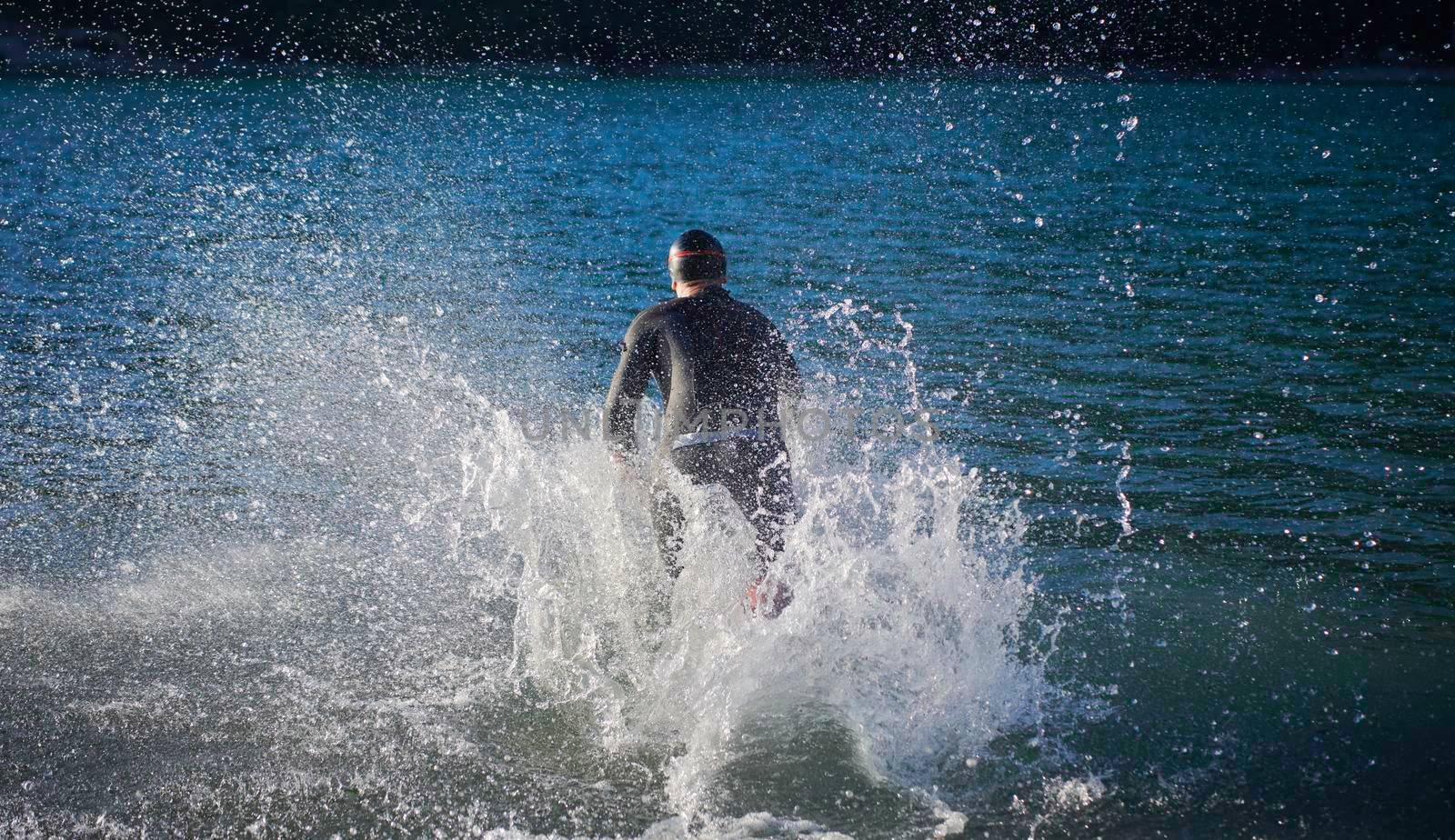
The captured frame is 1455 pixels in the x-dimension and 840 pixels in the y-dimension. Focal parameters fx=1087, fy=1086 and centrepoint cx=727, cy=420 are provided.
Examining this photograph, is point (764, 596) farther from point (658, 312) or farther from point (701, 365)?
point (658, 312)

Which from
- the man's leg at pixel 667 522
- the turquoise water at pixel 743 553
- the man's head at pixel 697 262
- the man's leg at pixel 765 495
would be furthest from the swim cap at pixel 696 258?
the turquoise water at pixel 743 553

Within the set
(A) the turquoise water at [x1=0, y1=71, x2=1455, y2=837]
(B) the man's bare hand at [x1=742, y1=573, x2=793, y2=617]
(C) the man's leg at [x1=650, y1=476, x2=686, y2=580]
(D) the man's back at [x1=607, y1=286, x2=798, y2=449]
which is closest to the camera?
(A) the turquoise water at [x1=0, y1=71, x2=1455, y2=837]

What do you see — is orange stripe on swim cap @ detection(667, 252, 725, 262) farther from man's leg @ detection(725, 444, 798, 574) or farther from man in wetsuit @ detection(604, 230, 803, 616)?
→ man's leg @ detection(725, 444, 798, 574)

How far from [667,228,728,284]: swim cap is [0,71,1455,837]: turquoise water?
119cm

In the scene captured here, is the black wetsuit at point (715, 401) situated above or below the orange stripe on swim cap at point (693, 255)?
below

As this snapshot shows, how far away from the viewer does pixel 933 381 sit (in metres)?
12.0

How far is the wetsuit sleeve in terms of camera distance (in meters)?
5.40

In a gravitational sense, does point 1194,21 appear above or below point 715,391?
above

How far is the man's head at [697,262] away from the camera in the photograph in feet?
17.9

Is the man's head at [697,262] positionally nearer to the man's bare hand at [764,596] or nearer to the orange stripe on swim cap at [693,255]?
the orange stripe on swim cap at [693,255]

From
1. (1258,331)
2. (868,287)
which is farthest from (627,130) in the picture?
(1258,331)

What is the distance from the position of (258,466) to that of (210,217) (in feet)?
57.0

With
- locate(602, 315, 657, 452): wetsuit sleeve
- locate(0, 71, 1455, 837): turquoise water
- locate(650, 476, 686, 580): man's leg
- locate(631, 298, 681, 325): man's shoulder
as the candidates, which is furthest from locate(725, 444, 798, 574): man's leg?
locate(631, 298, 681, 325): man's shoulder

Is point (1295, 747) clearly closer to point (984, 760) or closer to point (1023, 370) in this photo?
point (984, 760)
